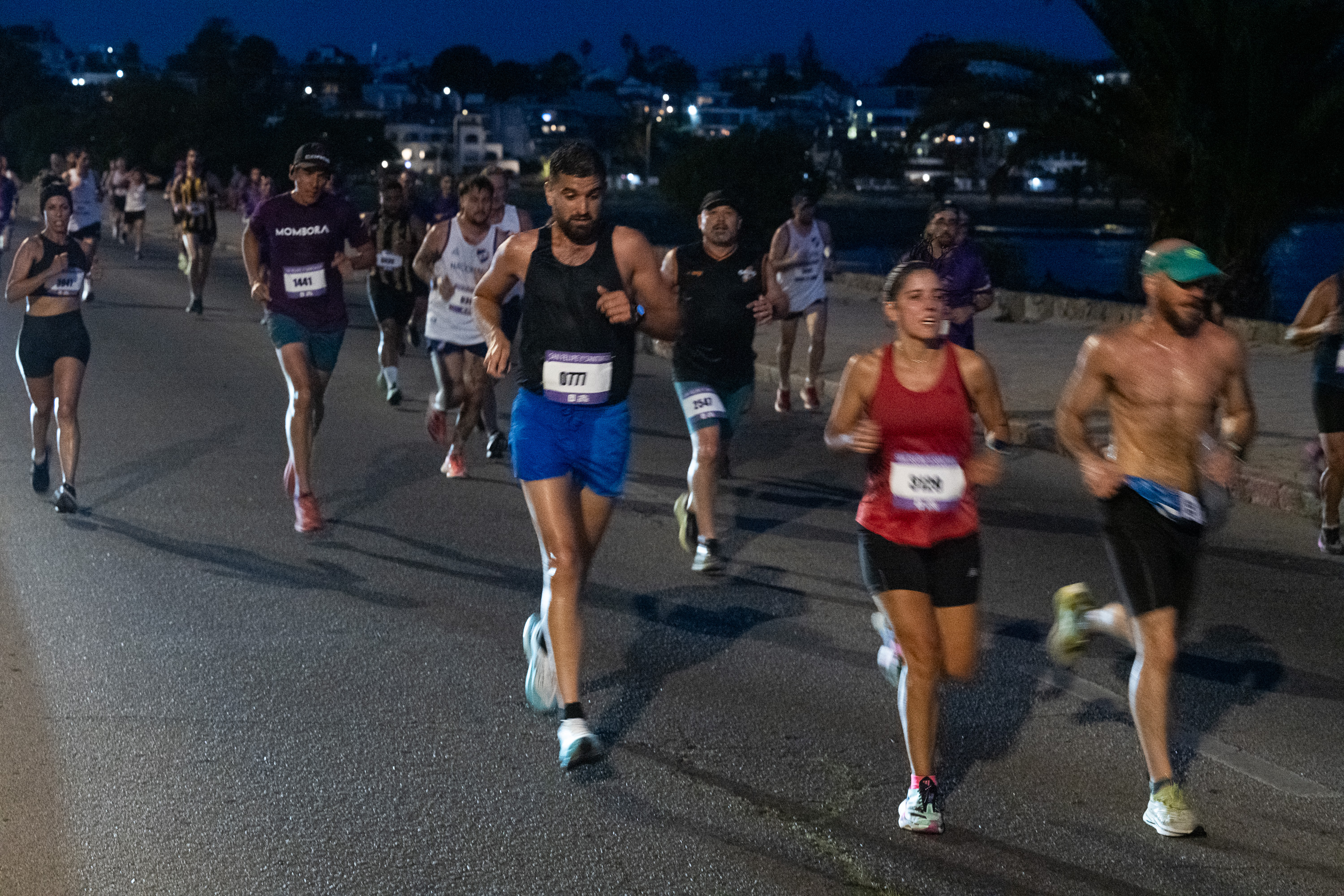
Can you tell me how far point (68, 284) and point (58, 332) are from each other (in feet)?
0.87

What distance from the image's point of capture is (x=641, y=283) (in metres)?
5.37

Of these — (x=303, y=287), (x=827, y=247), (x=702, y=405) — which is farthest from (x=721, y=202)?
(x=827, y=247)

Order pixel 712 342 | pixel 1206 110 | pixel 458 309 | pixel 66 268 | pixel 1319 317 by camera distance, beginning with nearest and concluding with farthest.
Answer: pixel 1319 317, pixel 712 342, pixel 66 268, pixel 458 309, pixel 1206 110

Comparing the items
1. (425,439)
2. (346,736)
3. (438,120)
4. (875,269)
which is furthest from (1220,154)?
(438,120)

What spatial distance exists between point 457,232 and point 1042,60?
39.0ft

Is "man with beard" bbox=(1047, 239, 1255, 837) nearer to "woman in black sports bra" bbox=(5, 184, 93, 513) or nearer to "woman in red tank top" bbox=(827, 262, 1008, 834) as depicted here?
"woman in red tank top" bbox=(827, 262, 1008, 834)

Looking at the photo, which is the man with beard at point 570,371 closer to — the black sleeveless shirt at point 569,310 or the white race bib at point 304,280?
the black sleeveless shirt at point 569,310

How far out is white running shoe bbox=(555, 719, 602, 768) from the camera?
4934 millimetres

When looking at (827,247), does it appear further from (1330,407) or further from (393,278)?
(1330,407)

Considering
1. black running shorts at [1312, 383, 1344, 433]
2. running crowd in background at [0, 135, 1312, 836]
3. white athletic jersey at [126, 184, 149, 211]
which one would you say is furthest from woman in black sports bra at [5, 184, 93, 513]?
white athletic jersey at [126, 184, 149, 211]

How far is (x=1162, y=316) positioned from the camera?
491 cm

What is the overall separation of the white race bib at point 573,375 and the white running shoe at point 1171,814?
2.18m

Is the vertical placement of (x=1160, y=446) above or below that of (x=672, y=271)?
below

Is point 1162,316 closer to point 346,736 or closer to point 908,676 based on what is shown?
point 908,676
